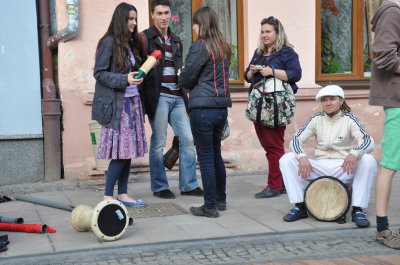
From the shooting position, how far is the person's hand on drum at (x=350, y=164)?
16.3 ft

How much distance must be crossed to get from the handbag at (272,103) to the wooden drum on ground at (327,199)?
1.05 metres

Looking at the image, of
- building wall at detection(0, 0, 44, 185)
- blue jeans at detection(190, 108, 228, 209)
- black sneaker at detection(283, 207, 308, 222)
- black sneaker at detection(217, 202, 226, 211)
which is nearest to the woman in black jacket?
blue jeans at detection(190, 108, 228, 209)

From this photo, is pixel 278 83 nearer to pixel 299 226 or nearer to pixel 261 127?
pixel 261 127

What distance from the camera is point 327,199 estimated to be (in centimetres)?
511

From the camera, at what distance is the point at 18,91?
7250mm

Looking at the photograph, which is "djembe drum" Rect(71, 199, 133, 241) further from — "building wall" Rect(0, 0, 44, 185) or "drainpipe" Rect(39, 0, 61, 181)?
"building wall" Rect(0, 0, 44, 185)

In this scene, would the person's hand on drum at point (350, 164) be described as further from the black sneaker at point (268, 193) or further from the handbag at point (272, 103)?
the black sneaker at point (268, 193)

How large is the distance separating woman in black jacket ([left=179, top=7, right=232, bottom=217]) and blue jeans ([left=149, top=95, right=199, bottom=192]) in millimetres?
888

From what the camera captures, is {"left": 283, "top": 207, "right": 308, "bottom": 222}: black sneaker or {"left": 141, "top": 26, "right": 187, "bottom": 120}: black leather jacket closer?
{"left": 283, "top": 207, "right": 308, "bottom": 222}: black sneaker

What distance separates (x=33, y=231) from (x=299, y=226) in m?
2.22

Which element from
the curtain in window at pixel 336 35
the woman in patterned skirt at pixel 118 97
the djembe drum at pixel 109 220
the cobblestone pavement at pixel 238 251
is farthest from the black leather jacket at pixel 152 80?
the curtain in window at pixel 336 35

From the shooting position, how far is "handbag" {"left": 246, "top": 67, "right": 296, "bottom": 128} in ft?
19.6

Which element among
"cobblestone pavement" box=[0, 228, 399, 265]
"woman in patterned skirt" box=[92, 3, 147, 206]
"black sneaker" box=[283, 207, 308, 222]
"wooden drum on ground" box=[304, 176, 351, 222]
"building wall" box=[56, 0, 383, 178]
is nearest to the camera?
"cobblestone pavement" box=[0, 228, 399, 265]

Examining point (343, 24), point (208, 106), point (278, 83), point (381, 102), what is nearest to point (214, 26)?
point (208, 106)
